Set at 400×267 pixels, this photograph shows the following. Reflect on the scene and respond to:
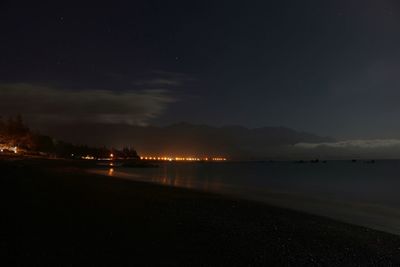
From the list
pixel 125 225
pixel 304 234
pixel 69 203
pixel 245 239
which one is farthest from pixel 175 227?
pixel 69 203

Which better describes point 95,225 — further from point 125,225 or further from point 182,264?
point 182,264

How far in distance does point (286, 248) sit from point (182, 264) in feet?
16.0

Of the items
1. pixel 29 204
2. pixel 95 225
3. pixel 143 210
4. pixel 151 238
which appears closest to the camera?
pixel 151 238

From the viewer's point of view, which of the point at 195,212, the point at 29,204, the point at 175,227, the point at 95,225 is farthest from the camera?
the point at 195,212

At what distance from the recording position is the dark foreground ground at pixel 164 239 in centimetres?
1023

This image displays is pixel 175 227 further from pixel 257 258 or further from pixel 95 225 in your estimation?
pixel 257 258

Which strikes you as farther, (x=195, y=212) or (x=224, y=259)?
(x=195, y=212)

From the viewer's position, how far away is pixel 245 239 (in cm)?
1397

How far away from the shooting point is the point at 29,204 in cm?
1730

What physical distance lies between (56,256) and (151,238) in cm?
377

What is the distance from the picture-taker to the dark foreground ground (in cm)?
1023

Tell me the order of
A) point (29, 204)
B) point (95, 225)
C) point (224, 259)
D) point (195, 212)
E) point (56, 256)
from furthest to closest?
1. point (195, 212)
2. point (29, 204)
3. point (95, 225)
4. point (224, 259)
5. point (56, 256)

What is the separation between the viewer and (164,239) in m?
12.8

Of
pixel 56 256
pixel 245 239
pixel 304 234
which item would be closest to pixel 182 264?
pixel 56 256
